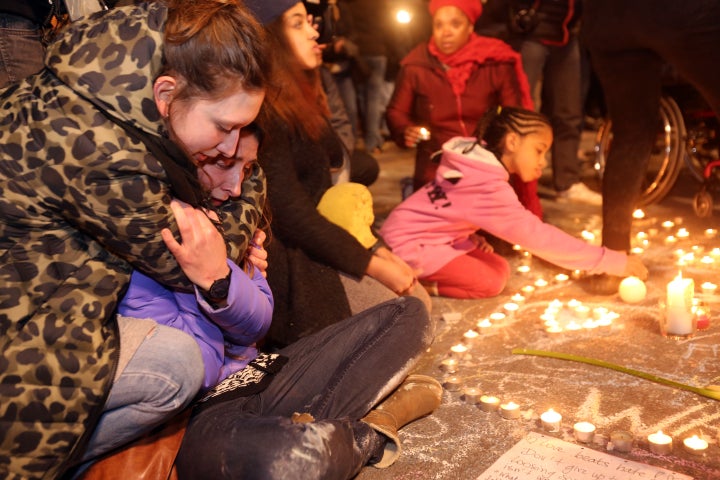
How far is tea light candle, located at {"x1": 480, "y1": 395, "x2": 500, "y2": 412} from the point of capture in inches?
92.0

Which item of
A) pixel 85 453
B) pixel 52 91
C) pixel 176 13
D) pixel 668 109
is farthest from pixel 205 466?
pixel 668 109

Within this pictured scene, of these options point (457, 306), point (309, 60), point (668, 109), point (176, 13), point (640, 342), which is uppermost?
point (176, 13)

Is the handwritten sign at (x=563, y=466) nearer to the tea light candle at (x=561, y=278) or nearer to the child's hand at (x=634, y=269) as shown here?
the child's hand at (x=634, y=269)

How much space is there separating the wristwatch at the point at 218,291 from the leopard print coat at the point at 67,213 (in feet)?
0.69

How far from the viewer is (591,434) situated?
211 cm

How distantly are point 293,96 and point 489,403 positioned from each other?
1194 millimetres

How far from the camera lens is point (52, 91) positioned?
61.5 inches

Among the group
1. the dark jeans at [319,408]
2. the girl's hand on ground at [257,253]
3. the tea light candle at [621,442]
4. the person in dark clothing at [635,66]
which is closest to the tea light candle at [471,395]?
the dark jeans at [319,408]

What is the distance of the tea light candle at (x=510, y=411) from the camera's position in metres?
2.28

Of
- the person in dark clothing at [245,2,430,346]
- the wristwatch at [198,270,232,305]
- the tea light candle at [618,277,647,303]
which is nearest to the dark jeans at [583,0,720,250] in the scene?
the tea light candle at [618,277,647,303]

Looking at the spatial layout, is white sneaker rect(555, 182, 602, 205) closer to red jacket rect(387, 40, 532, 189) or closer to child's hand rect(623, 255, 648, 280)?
red jacket rect(387, 40, 532, 189)

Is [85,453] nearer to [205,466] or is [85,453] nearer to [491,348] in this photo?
[205,466]

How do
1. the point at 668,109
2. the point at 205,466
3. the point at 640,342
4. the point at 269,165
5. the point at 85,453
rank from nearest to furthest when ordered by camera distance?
the point at 85,453 → the point at 205,466 → the point at 269,165 → the point at 640,342 → the point at 668,109

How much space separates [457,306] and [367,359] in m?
1.20
